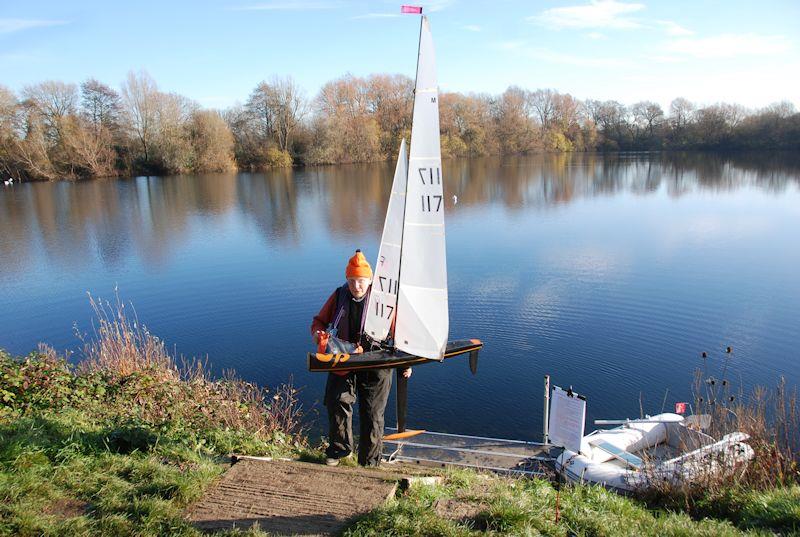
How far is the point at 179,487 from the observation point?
3912 millimetres

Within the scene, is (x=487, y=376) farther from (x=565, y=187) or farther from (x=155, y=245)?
(x=565, y=187)

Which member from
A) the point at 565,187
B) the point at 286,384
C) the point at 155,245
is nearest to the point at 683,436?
the point at 286,384

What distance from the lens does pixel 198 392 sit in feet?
24.2

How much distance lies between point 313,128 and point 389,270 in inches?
2166

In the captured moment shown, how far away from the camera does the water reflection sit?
2197cm

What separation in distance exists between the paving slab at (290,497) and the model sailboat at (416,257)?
42.9 inches

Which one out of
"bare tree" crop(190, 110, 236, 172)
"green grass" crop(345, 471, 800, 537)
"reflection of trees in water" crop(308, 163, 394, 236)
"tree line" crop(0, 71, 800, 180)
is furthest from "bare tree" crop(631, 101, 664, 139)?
"green grass" crop(345, 471, 800, 537)

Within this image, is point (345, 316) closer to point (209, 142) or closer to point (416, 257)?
point (416, 257)

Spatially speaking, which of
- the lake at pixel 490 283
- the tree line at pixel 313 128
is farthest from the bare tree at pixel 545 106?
the lake at pixel 490 283

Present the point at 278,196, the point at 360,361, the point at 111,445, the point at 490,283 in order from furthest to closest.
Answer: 1. the point at 278,196
2. the point at 490,283
3. the point at 360,361
4. the point at 111,445

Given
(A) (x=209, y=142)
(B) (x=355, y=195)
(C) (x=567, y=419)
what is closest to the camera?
(C) (x=567, y=419)

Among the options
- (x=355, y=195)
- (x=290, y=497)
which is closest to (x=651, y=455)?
(x=290, y=497)

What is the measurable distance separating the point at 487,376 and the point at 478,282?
18.7 feet

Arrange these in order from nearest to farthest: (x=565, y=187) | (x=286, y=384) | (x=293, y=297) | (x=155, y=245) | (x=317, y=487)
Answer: (x=317, y=487), (x=286, y=384), (x=293, y=297), (x=155, y=245), (x=565, y=187)
